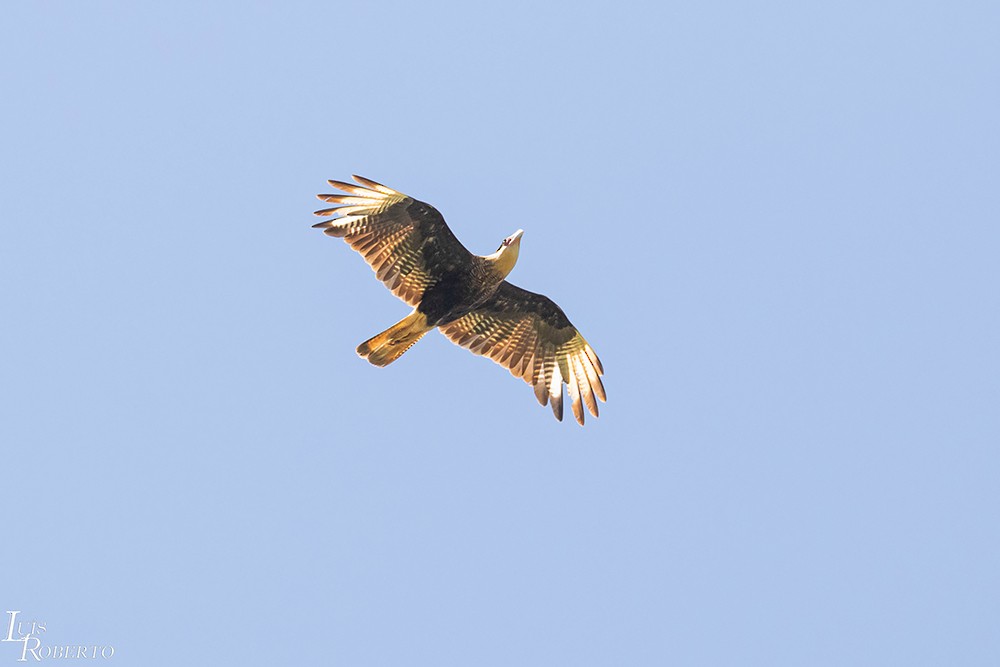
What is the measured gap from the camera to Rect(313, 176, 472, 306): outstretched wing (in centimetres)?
1748

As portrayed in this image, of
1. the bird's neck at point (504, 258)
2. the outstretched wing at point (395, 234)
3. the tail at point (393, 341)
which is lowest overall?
the tail at point (393, 341)

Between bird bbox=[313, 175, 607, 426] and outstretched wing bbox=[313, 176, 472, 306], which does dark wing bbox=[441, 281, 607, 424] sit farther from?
outstretched wing bbox=[313, 176, 472, 306]

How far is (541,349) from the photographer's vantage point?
19703 millimetres

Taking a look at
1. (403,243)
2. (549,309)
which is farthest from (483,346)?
(403,243)

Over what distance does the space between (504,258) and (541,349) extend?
235 centimetres

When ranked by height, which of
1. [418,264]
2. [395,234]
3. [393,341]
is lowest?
[393,341]

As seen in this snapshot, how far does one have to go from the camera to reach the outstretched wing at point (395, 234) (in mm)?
17484

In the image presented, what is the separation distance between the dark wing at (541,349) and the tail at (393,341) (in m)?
1.32

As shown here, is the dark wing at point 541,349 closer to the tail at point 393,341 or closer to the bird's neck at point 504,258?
the tail at point 393,341

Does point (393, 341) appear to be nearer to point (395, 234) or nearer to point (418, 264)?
point (418, 264)

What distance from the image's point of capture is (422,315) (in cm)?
1808

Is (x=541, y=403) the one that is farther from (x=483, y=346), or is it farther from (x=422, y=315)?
(x=422, y=315)

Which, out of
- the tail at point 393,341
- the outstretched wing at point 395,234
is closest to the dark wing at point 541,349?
the tail at point 393,341

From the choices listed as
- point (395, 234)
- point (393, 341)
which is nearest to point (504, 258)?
point (395, 234)
